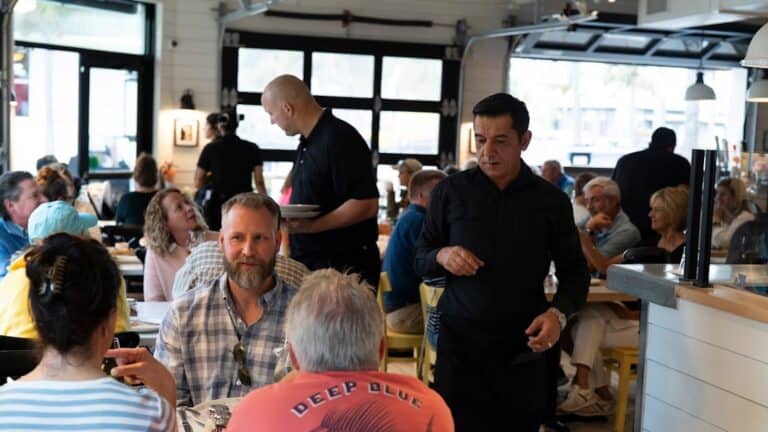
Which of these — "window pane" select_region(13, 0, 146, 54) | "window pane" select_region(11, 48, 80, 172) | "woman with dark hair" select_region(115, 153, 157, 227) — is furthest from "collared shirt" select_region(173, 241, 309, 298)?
"window pane" select_region(13, 0, 146, 54)

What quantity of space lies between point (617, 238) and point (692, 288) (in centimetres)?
291

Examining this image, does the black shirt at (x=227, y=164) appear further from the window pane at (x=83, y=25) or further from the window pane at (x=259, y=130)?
the window pane at (x=259, y=130)

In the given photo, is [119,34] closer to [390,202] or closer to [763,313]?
[390,202]

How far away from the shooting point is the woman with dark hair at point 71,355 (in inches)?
81.4

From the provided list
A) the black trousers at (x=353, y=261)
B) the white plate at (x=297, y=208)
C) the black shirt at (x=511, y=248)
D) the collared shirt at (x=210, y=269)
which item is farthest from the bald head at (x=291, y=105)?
the black shirt at (x=511, y=248)

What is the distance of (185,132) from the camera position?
37.7 ft

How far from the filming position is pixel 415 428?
2.08 meters

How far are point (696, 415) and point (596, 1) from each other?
8619 mm

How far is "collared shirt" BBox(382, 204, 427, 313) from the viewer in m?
5.86

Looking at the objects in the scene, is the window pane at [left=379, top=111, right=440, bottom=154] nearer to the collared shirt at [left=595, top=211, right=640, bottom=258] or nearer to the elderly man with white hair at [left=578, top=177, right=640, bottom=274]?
the elderly man with white hair at [left=578, top=177, right=640, bottom=274]

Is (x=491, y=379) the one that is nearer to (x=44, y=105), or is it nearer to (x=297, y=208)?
(x=297, y=208)

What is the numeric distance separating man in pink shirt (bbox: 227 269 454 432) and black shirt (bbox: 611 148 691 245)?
631cm

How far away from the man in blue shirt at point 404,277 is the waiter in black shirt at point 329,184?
1291 mm

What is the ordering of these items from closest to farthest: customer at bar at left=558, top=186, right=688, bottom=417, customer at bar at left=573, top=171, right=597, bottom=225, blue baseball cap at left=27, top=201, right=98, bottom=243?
blue baseball cap at left=27, top=201, right=98, bottom=243 → customer at bar at left=558, top=186, right=688, bottom=417 → customer at bar at left=573, top=171, right=597, bottom=225
